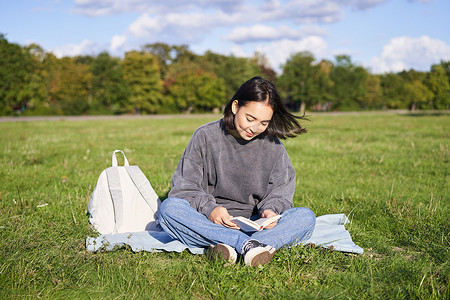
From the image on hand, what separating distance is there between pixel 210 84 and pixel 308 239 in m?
47.5

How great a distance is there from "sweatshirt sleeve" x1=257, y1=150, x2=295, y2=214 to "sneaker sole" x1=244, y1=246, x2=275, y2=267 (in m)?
0.76

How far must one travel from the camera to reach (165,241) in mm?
3807

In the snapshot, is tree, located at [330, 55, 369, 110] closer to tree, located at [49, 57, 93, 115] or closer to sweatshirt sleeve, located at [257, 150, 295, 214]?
tree, located at [49, 57, 93, 115]

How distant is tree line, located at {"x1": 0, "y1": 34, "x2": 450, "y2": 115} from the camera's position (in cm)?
3675

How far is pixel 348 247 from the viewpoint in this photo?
346 centimetres

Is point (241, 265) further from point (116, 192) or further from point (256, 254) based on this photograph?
point (116, 192)

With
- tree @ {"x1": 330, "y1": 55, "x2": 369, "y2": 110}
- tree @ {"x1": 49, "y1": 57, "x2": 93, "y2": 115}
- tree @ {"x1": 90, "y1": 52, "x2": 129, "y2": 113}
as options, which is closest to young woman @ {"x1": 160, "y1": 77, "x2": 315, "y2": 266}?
tree @ {"x1": 49, "y1": 57, "x2": 93, "y2": 115}

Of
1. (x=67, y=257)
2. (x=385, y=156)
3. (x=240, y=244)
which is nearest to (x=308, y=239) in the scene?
(x=240, y=244)

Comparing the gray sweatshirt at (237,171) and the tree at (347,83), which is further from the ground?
the tree at (347,83)

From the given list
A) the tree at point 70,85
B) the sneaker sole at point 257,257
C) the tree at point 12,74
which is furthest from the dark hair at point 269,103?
the tree at point 70,85

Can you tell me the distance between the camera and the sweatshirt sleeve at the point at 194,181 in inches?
141

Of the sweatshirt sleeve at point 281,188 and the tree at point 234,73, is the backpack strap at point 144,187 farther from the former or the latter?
the tree at point 234,73

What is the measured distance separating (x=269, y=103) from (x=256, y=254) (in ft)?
4.69

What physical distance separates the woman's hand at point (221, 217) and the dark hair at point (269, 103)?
887 millimetres
